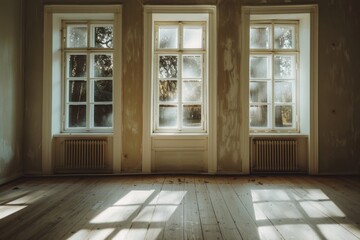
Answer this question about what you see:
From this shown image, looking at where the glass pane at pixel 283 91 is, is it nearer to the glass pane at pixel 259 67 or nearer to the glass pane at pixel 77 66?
the glass pane at pixel 259 67

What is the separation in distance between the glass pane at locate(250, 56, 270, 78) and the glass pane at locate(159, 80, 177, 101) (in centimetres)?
137

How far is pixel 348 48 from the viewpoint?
483 cm

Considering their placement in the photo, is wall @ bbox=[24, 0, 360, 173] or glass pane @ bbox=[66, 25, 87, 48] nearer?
wall @ bbox=[24, 0, 360, 173]

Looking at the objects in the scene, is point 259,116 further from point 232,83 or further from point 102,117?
point 102,117

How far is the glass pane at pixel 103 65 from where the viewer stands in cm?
515

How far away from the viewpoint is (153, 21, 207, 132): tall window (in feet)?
16.9

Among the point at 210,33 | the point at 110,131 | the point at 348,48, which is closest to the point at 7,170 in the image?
→ the point at 110,131

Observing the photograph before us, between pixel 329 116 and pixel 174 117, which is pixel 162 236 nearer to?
pixel 174 117

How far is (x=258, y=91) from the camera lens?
5172 mm

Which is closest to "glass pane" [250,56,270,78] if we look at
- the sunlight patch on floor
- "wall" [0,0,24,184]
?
"wall" [0,0,24,184]

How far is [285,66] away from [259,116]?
39.1 inches

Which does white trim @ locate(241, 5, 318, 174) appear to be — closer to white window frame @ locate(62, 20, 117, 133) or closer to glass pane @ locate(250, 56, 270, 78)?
glass pane @ locate(250, 56, 270, 78)

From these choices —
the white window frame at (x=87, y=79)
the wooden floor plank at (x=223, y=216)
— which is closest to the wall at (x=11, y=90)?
the white window frame at (x=87, y=79)

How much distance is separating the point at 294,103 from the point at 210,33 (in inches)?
74.9
